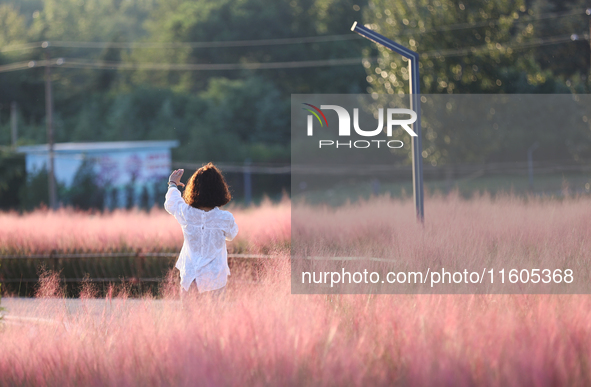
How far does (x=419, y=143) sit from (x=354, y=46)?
4162 cm

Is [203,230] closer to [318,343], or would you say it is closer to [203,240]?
[203,240]

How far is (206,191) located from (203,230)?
0.35 m

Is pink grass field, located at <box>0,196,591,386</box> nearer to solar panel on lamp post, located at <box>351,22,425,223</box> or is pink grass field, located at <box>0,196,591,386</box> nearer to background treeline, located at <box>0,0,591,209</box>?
solar panel on lamp post, located at <box>351,22,425,223</box>

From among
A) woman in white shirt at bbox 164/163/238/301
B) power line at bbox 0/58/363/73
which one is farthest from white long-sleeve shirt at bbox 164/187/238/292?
power line at bbox 0/58/363/73

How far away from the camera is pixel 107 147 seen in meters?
31.9

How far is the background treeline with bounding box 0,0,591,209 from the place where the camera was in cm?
2308

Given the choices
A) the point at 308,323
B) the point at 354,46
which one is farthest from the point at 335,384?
the point at 354,46

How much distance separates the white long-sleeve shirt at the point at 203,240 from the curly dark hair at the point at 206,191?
6cm

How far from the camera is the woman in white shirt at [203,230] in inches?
214

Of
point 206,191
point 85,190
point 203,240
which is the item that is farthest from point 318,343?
point 85,190

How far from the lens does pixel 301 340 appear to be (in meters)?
4.26

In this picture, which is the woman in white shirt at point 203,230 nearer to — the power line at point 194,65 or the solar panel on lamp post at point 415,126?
the solar panel on lamp post at point 415,126

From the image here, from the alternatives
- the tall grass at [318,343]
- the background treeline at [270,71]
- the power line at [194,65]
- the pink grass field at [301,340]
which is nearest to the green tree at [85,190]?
the background treeline at [270,71]

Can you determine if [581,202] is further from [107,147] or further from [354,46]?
[354,46]
